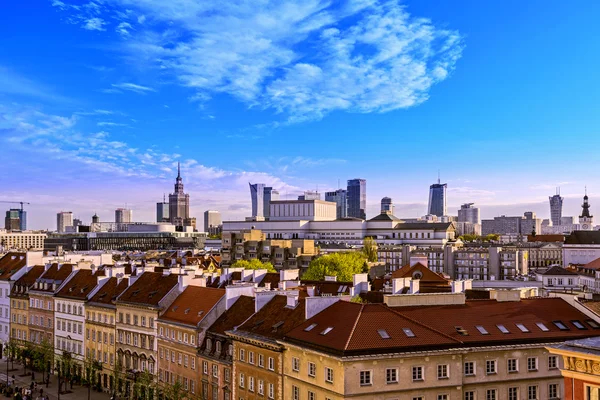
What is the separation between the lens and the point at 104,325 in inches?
3935

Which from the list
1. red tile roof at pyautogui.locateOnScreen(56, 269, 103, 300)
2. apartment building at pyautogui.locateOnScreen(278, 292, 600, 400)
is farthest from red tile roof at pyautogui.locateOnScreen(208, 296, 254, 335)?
red tile roof at pyautogui.locateOnScreen(56, 269, 103, 300)

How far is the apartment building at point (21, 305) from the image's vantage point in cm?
12279

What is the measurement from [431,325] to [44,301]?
79447 mm

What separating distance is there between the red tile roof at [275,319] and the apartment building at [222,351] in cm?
293

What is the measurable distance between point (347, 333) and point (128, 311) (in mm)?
46864

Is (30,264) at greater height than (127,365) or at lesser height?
greater

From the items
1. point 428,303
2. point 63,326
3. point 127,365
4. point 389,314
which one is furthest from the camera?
point 63,326

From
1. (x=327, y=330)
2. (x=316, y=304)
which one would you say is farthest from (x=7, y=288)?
(x=327, y=330)

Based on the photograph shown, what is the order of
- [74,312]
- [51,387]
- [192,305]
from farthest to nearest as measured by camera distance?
[74,312], [51,387], [192,305]

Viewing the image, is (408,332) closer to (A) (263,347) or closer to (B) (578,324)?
(A) (263,347)

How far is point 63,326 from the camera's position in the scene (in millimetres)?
112062

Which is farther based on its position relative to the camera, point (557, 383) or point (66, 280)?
point (66, 280)

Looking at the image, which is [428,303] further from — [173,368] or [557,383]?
[173,368]

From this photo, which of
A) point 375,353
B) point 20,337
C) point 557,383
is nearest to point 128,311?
point 20,337
